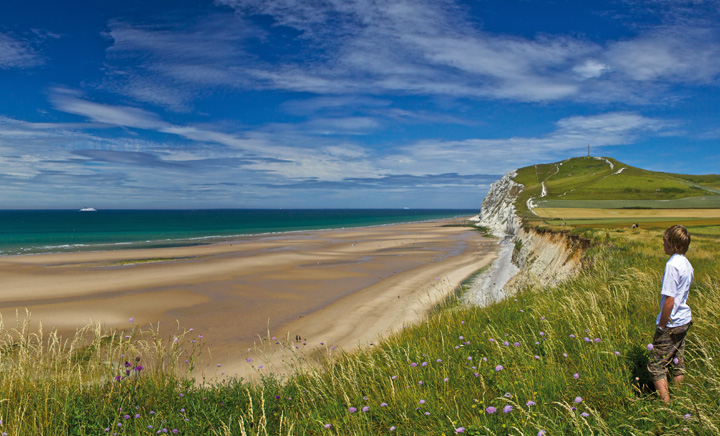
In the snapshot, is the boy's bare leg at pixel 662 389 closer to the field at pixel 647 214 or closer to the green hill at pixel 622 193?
the field at pixel 647 214

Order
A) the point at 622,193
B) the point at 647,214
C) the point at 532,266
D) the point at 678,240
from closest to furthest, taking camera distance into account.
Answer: the point at 678,240, the point at 532,266, the point at 647,214, the point at 622,193

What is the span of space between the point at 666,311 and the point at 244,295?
21.3 metres

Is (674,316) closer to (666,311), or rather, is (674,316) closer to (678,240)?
(666,311)

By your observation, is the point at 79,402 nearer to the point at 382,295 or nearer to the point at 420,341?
the point at 420,341

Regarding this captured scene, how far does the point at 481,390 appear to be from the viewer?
13.2ft

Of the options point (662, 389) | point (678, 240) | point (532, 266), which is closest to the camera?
point (662, 389)

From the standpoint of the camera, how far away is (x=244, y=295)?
22.2m

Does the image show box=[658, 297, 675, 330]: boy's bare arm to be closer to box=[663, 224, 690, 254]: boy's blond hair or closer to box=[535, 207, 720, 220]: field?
box=[663, 224, 690, 254]: boy's blond hair

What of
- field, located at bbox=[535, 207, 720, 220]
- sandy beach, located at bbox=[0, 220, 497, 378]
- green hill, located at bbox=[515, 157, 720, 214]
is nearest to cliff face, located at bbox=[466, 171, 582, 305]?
sandy beach, located at bbox=[0, 220, 497, 378]

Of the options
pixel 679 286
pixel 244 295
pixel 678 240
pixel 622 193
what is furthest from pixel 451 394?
pixel 622 193

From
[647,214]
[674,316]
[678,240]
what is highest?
[647,214]

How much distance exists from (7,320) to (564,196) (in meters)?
79.6

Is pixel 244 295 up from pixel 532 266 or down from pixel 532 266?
down

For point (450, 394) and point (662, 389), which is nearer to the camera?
point (662, 389)
